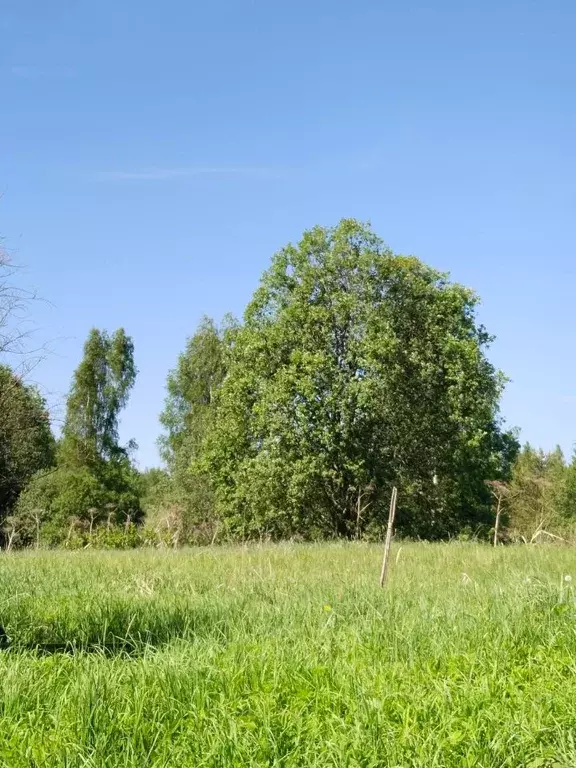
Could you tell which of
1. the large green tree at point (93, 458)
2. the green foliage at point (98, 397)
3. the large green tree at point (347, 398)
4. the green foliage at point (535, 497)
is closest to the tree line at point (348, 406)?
the large green tree at point (347, 398)

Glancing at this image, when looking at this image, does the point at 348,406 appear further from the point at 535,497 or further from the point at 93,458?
the point at 535,497

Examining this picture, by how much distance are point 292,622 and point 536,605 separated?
7.33ft

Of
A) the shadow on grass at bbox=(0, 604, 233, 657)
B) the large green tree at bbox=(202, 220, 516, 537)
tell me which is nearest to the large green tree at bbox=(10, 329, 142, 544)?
the large green tree at bbox=(202, 220, 516, 537)

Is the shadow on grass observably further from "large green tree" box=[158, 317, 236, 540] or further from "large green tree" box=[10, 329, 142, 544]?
"large green tree" box=[158, 317, 236, 540]

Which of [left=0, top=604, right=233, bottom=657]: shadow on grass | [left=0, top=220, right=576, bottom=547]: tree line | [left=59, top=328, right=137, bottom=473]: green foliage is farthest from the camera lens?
[left=59, top=328, right=137, bottom=473]: green foliage

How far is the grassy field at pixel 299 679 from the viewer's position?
3.91 m

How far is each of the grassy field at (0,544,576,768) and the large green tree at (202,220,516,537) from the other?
17.7 meters

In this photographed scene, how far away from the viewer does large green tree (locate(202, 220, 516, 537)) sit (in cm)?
2648

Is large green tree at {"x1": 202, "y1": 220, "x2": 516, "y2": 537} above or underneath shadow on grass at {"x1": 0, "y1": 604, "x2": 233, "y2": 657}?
above

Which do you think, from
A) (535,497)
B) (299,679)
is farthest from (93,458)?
(299,679)

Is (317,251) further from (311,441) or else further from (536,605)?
(536,605)

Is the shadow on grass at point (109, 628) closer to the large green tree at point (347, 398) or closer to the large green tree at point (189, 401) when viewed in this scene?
the large green tree at point (347, 398)

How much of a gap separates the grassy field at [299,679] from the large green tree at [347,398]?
17.7 meters

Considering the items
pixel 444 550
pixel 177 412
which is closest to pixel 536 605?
pixel 444 550
